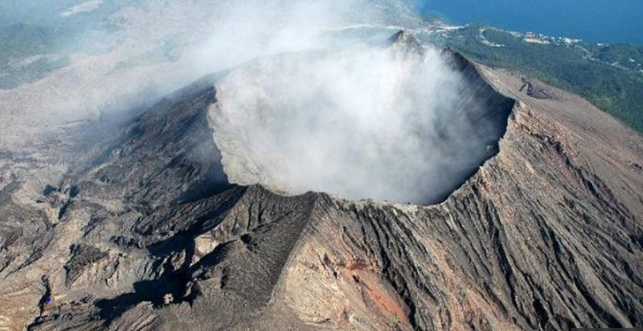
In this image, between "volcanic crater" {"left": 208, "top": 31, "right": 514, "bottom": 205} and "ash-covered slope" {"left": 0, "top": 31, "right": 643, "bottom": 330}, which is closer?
"ash-covered slope" {"left": 0, "top": 31, "right": 643, "bottom": 330}

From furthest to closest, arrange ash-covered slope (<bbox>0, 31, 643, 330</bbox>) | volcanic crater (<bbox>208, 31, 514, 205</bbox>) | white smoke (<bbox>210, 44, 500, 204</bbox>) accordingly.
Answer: white smoke (<bbox>210, 44, 500, 204</bbox>) < volcanic crater (<bbox>208, 31, 514, 205</bbox>) < ash-covered slope (<bbox>0, 31, 643, 330</bbox>)

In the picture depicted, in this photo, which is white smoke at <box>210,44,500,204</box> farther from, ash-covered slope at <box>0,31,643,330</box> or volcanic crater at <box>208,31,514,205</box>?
ash-covered slope at <box>0,31,643,330</box>

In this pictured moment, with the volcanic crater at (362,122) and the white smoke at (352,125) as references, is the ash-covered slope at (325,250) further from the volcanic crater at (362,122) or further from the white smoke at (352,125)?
the white smoke at (352,125)

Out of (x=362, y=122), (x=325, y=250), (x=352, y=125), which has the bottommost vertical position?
(x=352, y=125)

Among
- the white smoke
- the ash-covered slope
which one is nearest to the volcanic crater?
the white smoke

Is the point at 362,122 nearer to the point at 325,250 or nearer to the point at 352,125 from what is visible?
the point at 352,125

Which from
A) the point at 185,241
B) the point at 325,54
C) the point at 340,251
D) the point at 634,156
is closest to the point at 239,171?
the point at 185,241

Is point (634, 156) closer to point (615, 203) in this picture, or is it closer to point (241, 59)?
point (615, 203)

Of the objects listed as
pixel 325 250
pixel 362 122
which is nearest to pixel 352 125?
pixel 362 122
